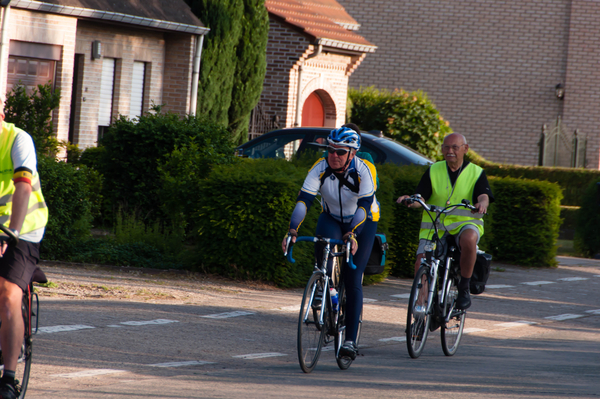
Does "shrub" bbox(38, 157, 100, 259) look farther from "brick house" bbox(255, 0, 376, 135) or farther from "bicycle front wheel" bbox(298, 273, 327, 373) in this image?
"brick house" bbox(255, 0, 376, 135)

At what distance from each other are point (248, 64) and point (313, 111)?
489cm

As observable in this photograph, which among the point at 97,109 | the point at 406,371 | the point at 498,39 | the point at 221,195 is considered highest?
the point at 498,39

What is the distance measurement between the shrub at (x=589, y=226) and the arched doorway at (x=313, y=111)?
31.1ft

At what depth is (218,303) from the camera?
919 centimetres

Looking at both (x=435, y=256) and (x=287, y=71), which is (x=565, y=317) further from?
(x=287, y=71)

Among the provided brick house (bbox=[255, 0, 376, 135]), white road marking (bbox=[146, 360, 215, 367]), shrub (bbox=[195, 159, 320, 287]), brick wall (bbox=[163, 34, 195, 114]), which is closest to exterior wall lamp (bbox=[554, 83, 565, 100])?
brick house (bbox=[255, 0, 376, 135])

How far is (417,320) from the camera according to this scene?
24.5ft

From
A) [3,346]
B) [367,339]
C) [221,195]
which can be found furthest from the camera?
[221,195]

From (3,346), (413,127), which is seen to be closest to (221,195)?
(3,346)

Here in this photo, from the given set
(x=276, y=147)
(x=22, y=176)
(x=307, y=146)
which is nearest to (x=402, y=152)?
(x=307, y=146)

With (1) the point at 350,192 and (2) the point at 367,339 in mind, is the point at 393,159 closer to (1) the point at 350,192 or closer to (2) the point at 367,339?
(2) the point at 367,339

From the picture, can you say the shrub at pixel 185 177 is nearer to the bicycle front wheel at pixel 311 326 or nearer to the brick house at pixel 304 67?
the bicycle front wheel at pixel 311 326

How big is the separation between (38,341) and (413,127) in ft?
58.2

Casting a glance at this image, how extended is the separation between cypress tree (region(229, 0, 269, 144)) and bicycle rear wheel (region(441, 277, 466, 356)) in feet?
42.2
